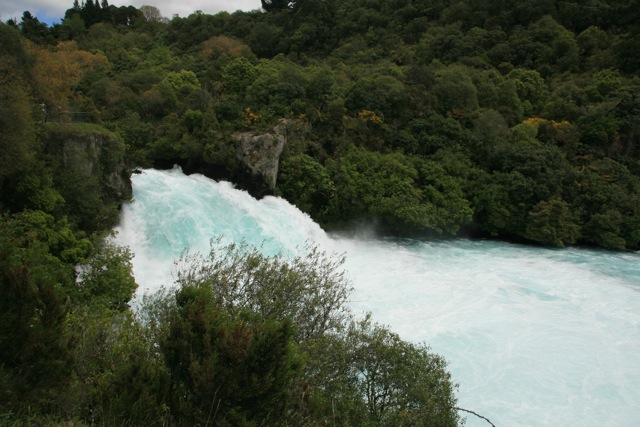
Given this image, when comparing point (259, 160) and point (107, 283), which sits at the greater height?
point (259, 160)

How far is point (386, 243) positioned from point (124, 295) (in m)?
13.9

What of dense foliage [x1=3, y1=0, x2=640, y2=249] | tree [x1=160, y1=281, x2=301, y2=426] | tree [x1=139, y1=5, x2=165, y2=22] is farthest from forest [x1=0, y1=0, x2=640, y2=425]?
tree [x1=139, y1=5, x2=165, y2=22]

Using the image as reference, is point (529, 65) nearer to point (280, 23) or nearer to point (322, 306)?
point (280, 23)

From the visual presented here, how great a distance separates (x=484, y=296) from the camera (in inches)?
655

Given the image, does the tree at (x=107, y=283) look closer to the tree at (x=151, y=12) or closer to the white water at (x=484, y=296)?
the white water at (x=484, y=296)

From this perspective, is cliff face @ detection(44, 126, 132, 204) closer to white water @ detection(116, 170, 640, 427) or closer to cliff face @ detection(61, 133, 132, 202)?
cliff face @ detection(61, 133, 132, 202)

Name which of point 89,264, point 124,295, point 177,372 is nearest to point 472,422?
point 177,372

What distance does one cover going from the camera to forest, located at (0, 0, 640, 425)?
527 cm

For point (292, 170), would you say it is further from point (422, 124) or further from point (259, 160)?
point (422, 124)

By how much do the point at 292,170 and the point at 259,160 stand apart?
1910 mm

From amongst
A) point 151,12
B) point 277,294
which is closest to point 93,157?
point 277,294

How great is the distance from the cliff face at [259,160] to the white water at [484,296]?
2.62 ft

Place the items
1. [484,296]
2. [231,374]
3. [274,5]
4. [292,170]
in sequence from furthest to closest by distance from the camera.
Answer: [274,5] → [292,170] → [484,296] → [231,374]

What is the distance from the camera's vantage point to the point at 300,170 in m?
23.0
